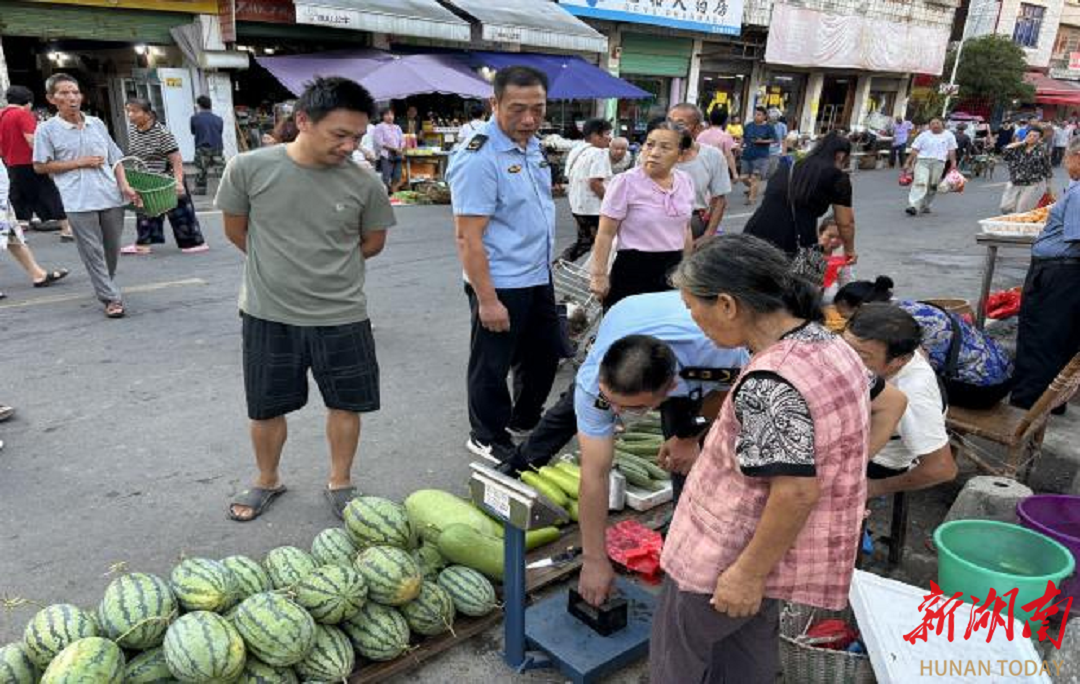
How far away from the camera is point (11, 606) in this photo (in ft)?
9.08

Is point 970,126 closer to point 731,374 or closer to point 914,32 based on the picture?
point 914,32

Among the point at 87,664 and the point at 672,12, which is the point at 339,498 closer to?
the point at 87,664

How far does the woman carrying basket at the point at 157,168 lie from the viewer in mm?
7551

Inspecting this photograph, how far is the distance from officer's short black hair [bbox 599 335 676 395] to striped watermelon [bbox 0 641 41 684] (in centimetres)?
185

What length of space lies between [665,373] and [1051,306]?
141 inches

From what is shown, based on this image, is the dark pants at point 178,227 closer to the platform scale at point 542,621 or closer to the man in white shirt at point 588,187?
the man in white shirt at point 588,187

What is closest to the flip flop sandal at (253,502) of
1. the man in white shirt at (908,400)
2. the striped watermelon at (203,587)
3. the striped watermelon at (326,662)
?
the striped watermelon at (203,587)

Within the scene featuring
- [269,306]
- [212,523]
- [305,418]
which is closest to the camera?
[269,306]

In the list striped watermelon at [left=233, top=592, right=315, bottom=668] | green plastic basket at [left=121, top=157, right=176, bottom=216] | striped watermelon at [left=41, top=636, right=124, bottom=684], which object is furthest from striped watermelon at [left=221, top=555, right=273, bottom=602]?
green plastic basket at [left=121, top=157, right=176, bottom=216]

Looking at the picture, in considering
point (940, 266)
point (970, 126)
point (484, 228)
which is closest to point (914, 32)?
point (970, 126)

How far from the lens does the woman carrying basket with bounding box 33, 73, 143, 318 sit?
5.73 meters

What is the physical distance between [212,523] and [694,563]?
2.43m

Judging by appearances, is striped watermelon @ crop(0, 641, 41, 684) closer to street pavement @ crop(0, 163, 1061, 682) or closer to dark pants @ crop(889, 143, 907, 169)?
street pavement @ crop(0, 163, 1061, 682)

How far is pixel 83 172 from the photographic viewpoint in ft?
18.9
